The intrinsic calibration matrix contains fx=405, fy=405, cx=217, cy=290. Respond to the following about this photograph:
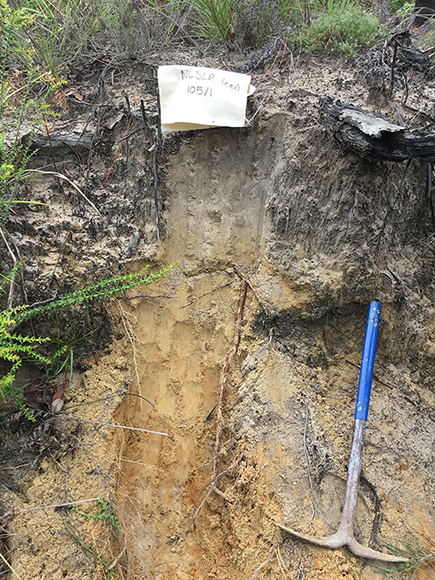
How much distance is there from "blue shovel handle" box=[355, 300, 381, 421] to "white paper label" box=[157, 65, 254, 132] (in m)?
1.24

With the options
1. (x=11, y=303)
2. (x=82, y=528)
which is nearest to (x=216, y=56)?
(x=11, y=303)

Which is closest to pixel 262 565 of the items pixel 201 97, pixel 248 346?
pixel 248 346

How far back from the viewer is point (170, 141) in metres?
2.32

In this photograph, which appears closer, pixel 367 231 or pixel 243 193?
pixel 367 231

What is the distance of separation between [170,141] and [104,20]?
3.45ft

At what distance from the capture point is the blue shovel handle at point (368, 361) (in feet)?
6.57

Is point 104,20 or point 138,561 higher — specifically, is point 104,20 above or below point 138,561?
above

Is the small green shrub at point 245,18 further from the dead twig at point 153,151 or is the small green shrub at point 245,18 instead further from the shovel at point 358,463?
the shovel at point 358,463

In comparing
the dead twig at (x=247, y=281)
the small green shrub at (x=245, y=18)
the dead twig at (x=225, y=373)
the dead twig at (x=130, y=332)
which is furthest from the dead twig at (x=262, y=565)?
the small green shrub at (x=245, y=18)

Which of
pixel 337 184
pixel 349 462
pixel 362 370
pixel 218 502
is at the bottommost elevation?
pixel 218 502

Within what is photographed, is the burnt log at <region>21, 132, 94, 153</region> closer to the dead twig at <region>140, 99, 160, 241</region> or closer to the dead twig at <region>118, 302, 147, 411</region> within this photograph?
the dead twig at <region>140, 99, 160, 241</region>

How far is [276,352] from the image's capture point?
84.9 inches

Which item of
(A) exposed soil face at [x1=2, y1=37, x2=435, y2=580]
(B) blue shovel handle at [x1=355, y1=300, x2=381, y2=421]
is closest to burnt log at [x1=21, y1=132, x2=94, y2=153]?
(A) exposed soil face at [x1=2, y1=37, x2=435, y2=580]

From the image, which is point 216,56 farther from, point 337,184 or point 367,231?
point 367,231
